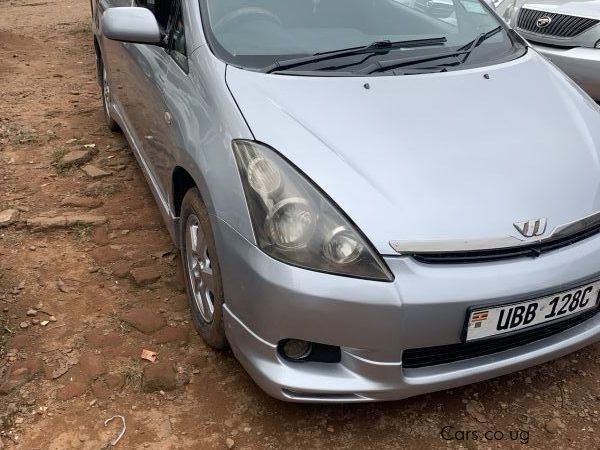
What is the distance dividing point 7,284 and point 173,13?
1.51 metres

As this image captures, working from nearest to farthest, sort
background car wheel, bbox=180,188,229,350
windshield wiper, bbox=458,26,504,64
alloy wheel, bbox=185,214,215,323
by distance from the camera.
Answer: background car wheel, bbox=180,188,229,350 < alloy wheel, bbox=185,214,215,323 < windshield wiper, bbox=458,26,504,64

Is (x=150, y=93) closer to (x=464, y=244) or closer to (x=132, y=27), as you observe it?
(x=132, y=27)

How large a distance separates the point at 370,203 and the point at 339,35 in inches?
41.8

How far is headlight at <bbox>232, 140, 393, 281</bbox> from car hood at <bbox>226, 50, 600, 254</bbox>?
41mm

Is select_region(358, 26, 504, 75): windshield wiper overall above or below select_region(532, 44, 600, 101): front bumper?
above

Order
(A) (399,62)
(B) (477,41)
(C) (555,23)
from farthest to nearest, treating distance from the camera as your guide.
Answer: (C) (555,23) → (B) (477,41) → (A) (399,62)

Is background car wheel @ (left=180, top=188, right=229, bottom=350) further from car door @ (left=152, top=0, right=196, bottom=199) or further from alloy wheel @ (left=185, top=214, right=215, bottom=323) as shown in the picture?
car door @ (left=152, top=0, right=196, bottom=199)

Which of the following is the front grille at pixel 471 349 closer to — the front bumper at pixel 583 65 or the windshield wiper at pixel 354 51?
the windshield wiper at pixel 354 51

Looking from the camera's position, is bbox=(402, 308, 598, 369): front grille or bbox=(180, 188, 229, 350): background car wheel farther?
bbox=(180, 188, 229, 350): background car wheel

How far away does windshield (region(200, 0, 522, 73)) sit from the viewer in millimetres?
2455

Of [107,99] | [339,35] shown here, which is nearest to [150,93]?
[339,35]

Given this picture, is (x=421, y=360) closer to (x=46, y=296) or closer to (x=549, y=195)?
(x=549, y=195)

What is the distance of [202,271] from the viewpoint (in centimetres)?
239

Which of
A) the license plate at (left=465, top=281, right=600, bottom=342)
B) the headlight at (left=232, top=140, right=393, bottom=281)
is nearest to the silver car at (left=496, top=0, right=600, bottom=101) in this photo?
the license plate at (left=465, top=281, right=600, bottom=342)
